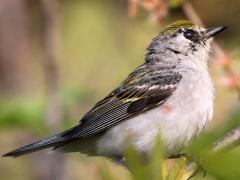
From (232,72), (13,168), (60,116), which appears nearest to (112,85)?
(13,168)

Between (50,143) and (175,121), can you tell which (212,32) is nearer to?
(175,121)

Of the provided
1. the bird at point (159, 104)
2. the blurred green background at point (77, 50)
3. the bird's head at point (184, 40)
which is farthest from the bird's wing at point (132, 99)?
the blurred green background at point (77, 50)

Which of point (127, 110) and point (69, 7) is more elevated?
point (69, 7)

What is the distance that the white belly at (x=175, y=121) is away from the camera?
3.88 metres

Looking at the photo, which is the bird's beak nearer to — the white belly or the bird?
the bird

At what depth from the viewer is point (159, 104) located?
169 inches

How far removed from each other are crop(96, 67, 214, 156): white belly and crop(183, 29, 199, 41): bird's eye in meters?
0.46

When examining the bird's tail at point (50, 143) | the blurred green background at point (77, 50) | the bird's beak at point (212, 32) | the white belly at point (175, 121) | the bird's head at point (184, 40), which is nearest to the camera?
the white belly at point (175, 121)

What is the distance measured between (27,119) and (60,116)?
1.64 feet

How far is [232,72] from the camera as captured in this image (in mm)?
4051

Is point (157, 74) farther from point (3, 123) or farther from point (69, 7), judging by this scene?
point (69, 7)

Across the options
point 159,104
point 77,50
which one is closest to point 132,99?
point 159,104

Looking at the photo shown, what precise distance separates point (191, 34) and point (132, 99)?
803 mm

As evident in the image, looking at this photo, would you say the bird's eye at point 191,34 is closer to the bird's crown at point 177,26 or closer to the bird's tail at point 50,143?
the bird's crown at point 177,26
